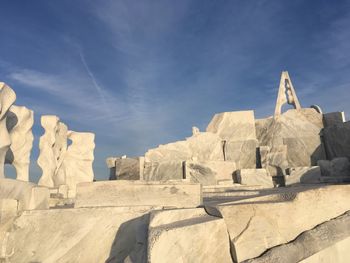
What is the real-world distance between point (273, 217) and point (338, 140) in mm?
9762

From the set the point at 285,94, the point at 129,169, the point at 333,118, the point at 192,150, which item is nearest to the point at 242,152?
the point at 192,150

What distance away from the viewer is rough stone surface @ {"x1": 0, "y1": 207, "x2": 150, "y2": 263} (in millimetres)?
2414

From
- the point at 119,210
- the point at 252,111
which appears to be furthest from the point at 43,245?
the point at 252,111

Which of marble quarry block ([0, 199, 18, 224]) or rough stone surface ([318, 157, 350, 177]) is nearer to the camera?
marble quarry block ([0, 199, 18, 224])

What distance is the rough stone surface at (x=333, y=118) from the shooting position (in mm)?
11672

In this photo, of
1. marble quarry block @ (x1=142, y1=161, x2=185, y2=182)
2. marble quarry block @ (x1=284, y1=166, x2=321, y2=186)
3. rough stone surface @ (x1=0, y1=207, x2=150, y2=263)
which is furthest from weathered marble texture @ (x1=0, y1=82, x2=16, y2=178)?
marble quarry block @ (x1=284, y1=166, x2=321, y2=186)

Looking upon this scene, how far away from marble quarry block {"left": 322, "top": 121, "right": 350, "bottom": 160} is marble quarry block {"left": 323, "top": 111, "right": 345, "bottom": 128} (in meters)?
1.11

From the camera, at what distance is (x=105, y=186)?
9.94 feet

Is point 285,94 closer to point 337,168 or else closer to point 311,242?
point 337,168

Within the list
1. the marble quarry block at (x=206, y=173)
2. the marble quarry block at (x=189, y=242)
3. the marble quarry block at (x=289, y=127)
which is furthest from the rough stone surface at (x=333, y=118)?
the marble quarry block at (x=189, y=242)

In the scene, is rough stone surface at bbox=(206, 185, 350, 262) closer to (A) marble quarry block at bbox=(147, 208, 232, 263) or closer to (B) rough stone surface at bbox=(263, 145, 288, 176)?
(A) marble quarry block at bbox=(147, 208, 232, 263)

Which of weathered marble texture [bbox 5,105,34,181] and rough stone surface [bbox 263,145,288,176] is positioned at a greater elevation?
weathered marble texture [bbox 5,105,34,181]

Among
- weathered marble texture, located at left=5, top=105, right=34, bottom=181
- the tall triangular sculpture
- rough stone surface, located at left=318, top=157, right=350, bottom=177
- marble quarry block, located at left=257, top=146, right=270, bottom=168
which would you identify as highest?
the tall triangular sculpture

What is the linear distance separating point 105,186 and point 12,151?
1223cm
